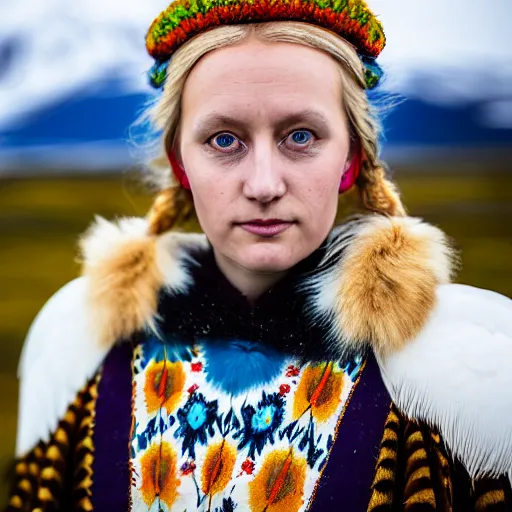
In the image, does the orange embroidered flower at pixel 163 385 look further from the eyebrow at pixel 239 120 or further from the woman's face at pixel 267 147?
the eyebrow at pixel 239 120

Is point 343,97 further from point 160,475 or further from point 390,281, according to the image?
point 160,475

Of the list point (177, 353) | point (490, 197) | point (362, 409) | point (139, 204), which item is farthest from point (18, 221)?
point (362, 409)

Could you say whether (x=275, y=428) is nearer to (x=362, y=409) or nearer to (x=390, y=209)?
(x=362, y=409)

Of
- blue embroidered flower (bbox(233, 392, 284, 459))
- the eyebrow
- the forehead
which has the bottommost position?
blue embroidered flower (bbox(233, 392, 284, 459))

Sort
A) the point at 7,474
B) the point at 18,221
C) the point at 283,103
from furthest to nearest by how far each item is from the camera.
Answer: the point at 18,221 < the point at 7,474 < the point at 283,103

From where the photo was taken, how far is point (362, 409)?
1.04 m

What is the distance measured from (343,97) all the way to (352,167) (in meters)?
0.13

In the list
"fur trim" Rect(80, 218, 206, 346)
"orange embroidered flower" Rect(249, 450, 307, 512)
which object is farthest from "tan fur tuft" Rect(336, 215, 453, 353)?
"fur trim" Rect(80, 218, 206, 346)

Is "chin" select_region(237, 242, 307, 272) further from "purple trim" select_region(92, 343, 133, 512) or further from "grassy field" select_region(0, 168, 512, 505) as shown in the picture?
"grassy field" select_region(0, 168, 512, 505)

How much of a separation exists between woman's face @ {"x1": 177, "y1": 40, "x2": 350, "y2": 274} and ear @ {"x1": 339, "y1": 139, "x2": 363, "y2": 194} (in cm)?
6

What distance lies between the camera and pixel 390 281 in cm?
106

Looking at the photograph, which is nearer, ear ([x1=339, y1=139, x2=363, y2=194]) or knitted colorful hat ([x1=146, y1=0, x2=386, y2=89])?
knitted colorful hat ([x1=146, y1=0, x2=386, y2=89])

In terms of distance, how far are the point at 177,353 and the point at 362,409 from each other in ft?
1.12

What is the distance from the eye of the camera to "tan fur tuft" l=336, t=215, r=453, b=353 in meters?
1.03
